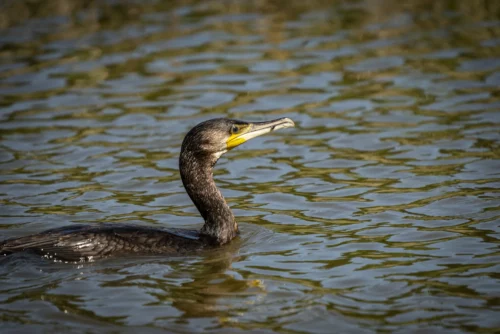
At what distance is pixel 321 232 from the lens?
9031 millimetres

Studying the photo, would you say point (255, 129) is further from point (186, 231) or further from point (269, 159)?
point (269, 159)

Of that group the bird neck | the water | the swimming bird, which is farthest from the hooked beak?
the water

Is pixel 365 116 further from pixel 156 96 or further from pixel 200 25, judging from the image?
pixel 200 25

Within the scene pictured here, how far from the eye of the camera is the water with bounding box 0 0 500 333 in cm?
723

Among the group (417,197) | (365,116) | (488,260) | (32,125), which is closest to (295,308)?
(488,260)

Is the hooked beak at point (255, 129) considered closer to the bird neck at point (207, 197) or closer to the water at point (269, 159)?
the bird neck at point (207, 197)

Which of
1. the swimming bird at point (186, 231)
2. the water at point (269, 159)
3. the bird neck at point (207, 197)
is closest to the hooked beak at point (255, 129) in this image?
the swimming bird at point (186, 231)

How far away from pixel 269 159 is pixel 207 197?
2.82m

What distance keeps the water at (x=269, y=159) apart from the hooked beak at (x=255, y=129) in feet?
3.09

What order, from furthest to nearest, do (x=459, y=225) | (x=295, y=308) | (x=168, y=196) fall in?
(x=168, y=196)
(x=459, y=225)
(x=295, y=308)

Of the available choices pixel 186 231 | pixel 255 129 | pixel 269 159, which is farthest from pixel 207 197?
pixel 269 159

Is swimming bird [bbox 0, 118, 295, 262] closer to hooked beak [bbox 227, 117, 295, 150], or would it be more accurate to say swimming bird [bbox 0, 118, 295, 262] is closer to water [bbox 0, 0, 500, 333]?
hooked beak [bbox 227, 117, 295, 150]

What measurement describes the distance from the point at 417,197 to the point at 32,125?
6307mm

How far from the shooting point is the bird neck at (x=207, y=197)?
348 inches
